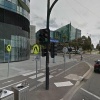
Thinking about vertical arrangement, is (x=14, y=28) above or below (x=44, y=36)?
above

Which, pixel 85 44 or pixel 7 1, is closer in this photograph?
pixel 7 1

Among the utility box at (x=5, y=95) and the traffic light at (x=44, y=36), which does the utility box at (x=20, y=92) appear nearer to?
the utility box at (x=5, y=95)

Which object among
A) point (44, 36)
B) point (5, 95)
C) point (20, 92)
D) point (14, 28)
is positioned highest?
point (14, 28)

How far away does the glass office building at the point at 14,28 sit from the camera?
3116 cm

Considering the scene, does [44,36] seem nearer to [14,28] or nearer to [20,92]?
[20,92]

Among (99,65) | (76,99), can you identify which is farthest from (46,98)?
(99,65)

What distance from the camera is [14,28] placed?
33.6 metres

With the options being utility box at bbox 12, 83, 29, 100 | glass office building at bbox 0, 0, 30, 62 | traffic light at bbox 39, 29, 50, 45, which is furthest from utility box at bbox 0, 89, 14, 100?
glass office building at bbox 0, 0, 30, 62

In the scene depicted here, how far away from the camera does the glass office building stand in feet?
102

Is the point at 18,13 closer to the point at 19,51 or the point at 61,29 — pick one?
the point at 19,51

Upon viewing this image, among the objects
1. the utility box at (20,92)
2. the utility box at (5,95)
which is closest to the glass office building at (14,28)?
the utility box at (20,92)

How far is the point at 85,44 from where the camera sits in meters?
106

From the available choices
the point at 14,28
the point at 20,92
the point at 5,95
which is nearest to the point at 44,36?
the point at 20,92

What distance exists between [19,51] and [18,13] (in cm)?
663
